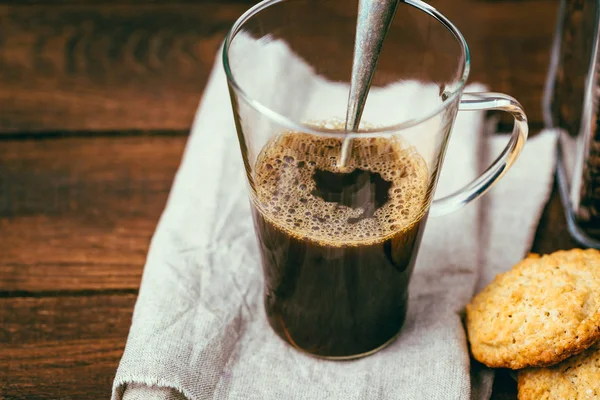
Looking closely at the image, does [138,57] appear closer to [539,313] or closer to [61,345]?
[61,345]

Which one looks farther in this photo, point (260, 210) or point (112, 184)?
point (112, 184)

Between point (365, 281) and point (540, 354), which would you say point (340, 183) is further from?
point (540, 354)

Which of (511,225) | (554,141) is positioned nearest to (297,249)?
(511,225)

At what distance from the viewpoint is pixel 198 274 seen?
1.07m

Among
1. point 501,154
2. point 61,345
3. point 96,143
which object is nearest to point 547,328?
point 501,154

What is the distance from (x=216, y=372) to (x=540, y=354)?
0.40 meters

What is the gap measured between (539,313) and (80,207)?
73 centimetres

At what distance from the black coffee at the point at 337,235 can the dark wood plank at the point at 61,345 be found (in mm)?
236

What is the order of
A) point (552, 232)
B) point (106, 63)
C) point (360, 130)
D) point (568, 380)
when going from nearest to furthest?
point (360, 130) < point (568, 380) < point (552, 232) < point (106, 63)

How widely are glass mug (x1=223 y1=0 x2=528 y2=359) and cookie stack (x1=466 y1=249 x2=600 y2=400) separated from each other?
12cm

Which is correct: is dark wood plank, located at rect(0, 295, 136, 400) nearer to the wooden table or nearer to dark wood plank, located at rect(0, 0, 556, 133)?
the wooden table

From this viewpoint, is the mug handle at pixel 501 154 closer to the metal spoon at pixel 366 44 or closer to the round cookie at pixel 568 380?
the metal spoon at pixel 366 44

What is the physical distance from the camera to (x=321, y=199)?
2.72 feet

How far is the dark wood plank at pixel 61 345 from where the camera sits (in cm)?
98
